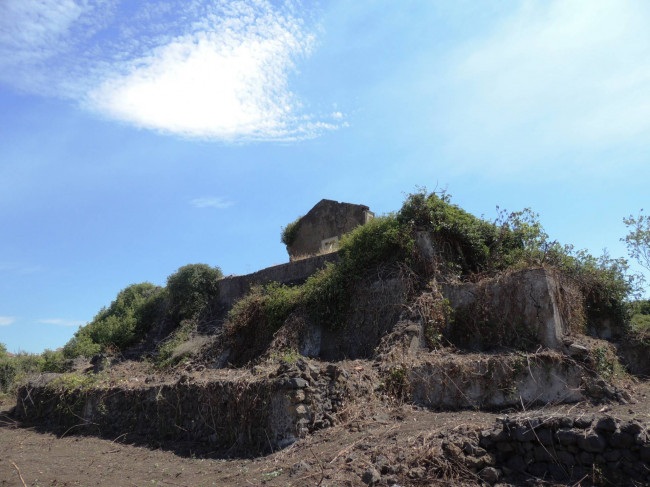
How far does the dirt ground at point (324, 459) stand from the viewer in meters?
6.34

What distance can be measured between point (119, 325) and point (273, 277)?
7.71m

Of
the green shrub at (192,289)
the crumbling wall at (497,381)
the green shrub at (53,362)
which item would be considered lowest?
the crumbling wall at (497,381)

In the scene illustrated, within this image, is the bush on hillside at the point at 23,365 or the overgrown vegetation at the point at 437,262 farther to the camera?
the bush on hillside at the point at 23,365

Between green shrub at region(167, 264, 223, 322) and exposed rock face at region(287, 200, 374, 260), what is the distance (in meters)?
3.33

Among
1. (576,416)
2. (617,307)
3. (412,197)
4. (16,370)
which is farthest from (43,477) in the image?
(16,370)

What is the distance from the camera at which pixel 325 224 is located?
20.2m

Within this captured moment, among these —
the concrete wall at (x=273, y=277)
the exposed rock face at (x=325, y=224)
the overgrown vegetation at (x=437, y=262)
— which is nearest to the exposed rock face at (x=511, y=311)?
the overgrown vegetation at (x=437, y=262)

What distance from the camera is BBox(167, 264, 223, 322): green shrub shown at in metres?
18.4

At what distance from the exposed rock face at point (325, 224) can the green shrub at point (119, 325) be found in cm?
639

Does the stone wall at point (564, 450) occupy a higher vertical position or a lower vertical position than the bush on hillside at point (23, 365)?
lower

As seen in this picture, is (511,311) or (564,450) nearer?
(564,450)

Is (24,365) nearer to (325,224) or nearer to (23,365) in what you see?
(23,365)

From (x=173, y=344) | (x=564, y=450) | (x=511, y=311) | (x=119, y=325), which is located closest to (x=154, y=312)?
(x=119, y=325)

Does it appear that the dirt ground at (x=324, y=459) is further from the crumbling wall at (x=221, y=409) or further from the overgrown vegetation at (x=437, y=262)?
the overgrown vegetation at (x=437, y=262)
